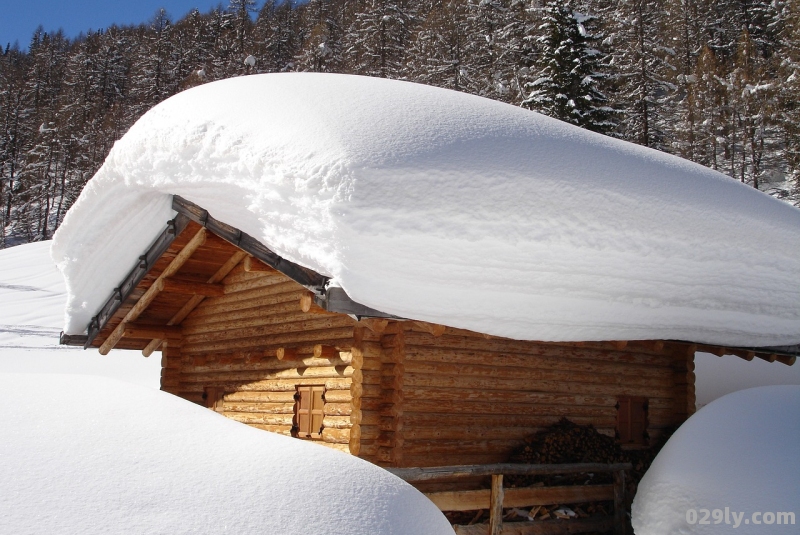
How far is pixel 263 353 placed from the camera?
8875 millimetres

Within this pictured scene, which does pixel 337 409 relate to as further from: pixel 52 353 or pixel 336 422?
pixel 52 353

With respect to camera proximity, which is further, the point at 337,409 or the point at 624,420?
the point at 624,420

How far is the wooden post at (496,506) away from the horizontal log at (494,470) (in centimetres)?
13

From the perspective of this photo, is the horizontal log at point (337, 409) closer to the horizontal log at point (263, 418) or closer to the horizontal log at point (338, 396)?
the horizontal log at point (338, 396)

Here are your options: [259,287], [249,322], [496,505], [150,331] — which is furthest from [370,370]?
[150,331]

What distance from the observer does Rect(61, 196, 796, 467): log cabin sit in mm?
7012

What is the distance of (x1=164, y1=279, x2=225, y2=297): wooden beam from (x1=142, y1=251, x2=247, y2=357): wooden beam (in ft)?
0.51

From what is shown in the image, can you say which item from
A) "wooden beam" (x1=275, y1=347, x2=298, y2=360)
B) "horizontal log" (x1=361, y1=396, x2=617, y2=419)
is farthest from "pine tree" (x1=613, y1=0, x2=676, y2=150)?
"wooden beam" (x1=275, y1=347, x2=298, y2=360)

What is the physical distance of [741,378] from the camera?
1326cm

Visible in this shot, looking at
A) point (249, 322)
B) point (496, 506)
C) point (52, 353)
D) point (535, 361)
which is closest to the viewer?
point (496, 506)

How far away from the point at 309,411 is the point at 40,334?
2174 cm

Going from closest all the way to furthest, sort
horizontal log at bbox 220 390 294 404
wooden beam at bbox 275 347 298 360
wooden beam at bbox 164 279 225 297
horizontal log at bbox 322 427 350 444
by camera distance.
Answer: horizontal log at bbox 322 427 350 444 < wooden beam at bbox 275 347 298 360 < horizontal log at bbox 220 390 294 404 < wooden beam at bbox 164 279 225 297

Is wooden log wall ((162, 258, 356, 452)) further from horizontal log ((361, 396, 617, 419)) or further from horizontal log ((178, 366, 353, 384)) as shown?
horizontal log ((361, 396, 617, 419))

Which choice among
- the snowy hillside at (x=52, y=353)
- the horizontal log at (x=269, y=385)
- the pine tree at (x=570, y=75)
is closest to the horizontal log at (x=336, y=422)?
the horizontal log at (x=269, y=385)
